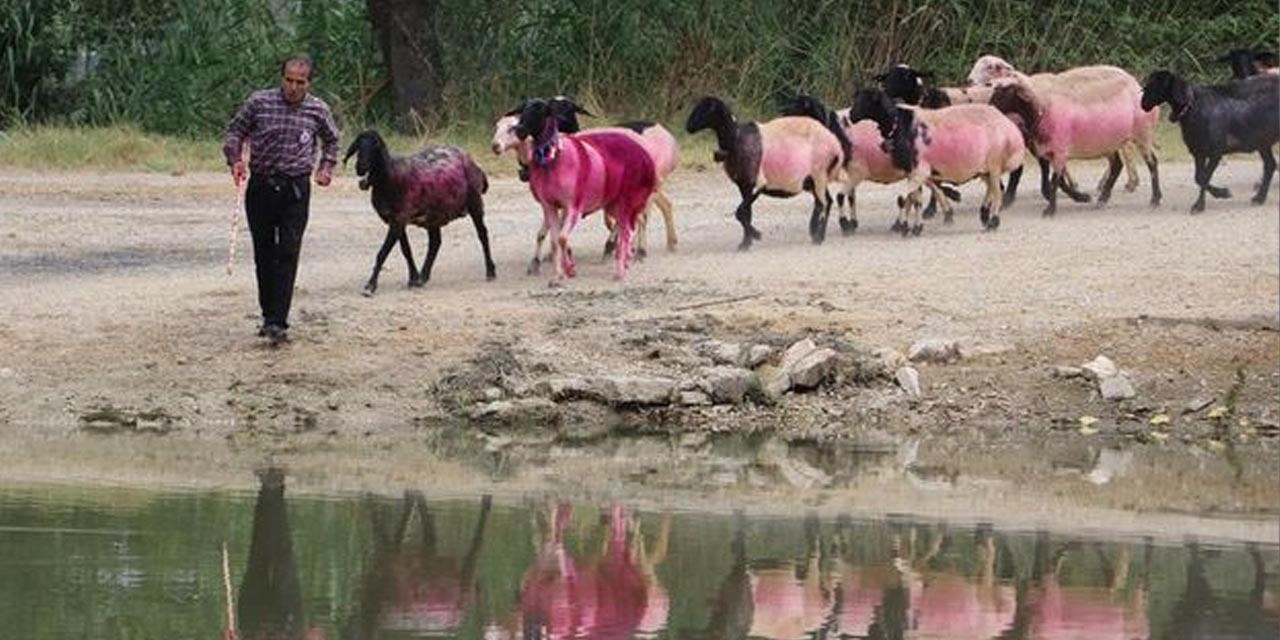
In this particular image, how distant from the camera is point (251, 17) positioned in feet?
86.4

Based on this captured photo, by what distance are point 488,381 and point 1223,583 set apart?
544 cm

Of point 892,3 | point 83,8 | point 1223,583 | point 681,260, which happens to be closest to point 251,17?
point 83,8

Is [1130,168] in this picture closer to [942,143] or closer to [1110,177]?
[1110,177]

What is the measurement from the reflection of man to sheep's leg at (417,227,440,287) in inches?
188

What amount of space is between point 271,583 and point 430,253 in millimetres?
7018

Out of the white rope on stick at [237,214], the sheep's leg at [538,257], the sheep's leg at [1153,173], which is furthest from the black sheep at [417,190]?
the sheep's leg at [1153,173]

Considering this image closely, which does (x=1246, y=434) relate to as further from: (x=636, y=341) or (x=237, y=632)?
(x=237, y=632)

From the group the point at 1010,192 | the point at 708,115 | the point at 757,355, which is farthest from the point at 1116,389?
the point at 1010,192

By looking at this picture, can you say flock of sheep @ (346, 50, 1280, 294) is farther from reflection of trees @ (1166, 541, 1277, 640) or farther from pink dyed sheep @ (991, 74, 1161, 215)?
reflection of trees @ (1166, 541, 1277, 640)

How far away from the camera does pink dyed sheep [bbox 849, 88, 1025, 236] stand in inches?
763

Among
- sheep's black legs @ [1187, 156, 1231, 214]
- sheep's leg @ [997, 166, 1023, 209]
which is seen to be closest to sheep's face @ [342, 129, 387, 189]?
sheep's leg @ [997, 166, 1023, 209]

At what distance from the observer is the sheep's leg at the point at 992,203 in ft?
64.3

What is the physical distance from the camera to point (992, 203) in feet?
64.4

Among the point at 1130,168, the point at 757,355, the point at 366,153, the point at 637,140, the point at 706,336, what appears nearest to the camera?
the point at 757,355
